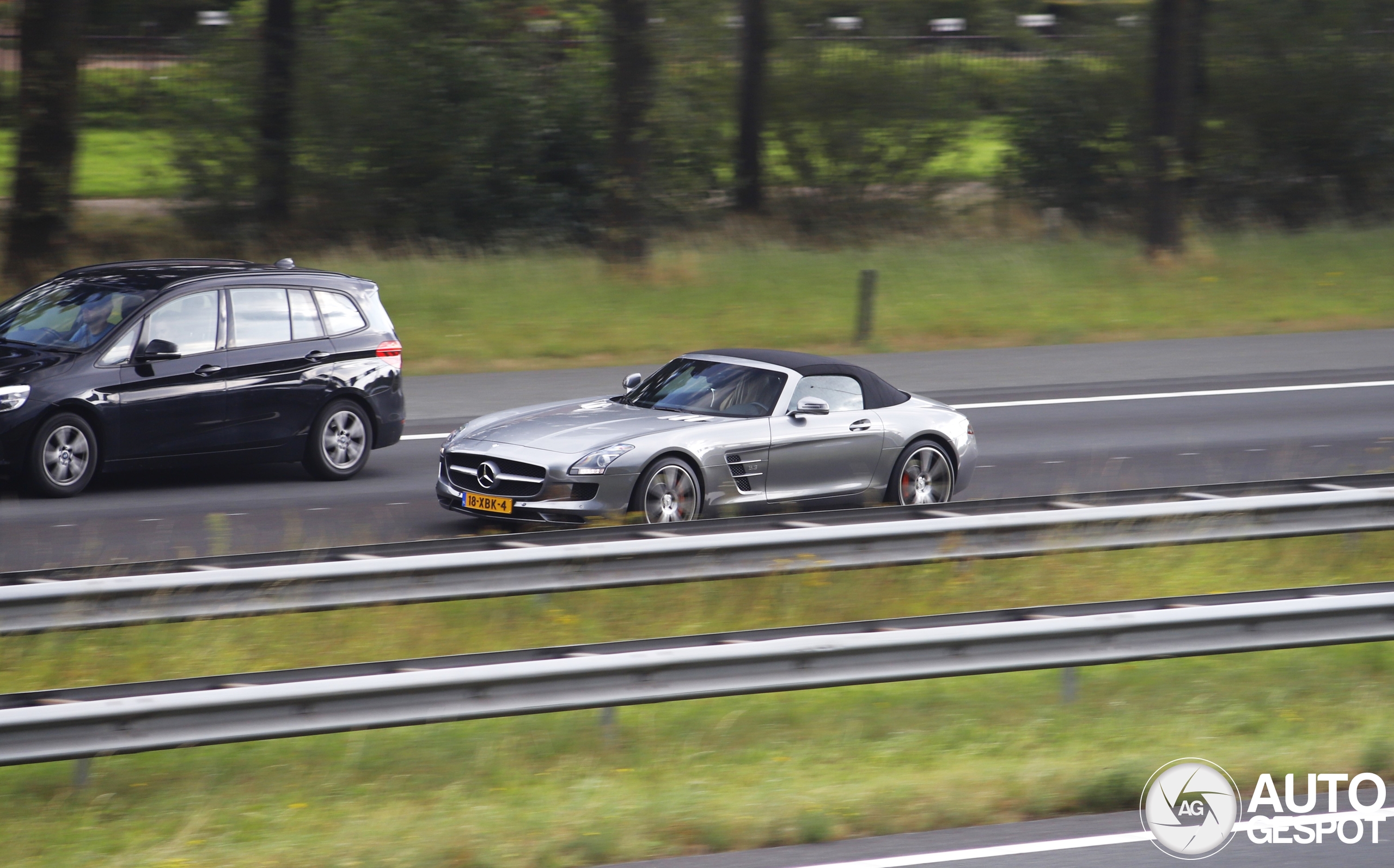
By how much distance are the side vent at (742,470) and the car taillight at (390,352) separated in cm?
360

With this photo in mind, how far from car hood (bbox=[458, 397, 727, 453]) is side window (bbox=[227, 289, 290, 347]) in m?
2.30

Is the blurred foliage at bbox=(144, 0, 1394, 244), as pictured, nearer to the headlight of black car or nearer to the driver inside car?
the driver inside car

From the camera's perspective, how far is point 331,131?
94.7 feet

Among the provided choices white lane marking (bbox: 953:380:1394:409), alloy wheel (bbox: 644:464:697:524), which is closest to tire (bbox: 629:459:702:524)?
alloy wheel (bbox: 644:464:697:524)

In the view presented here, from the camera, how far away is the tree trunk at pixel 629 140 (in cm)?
2405

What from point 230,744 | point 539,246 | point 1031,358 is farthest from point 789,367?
point 539,246

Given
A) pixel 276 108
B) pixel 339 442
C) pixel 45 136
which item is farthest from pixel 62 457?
pixel 276 108

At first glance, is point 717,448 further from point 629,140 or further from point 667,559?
point 629,140

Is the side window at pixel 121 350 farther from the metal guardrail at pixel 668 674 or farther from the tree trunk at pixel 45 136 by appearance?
the tree trunk at pixel 45 136

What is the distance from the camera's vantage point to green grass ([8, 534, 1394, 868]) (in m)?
5.92

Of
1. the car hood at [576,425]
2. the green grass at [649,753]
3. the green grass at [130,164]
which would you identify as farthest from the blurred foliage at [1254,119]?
the green grass at [649,753]

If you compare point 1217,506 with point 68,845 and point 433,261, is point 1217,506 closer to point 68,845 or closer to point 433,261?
point 68,845

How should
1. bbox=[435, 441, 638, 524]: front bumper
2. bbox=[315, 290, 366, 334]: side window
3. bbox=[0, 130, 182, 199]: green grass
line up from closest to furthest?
1. bbox=[435, 441, 638, 524]: front bumper
2. bbox=[315, 290, 366, 334]: side window
3. bbox=[0, 130, 182, 199]: green grass

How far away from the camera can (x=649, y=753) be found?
6.95 m
